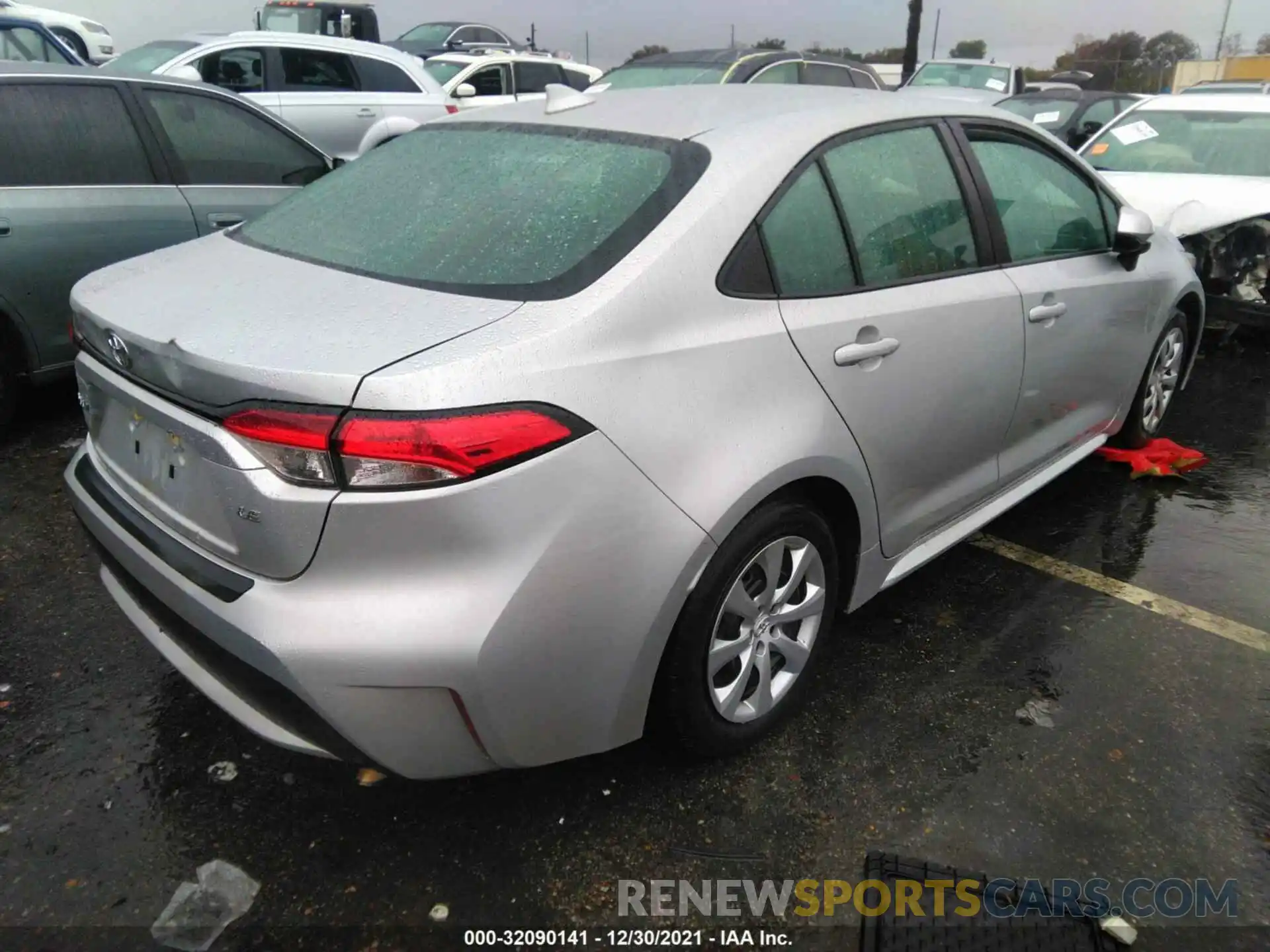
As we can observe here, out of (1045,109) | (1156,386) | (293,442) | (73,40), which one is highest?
(73,40)

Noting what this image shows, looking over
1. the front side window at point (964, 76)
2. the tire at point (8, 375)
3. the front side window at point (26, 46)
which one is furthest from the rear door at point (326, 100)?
the front side window at point (964, 76)

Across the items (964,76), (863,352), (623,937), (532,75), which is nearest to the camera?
(623,937)

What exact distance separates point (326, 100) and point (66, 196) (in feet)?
16.2

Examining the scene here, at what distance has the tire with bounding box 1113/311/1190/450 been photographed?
4.18 meters

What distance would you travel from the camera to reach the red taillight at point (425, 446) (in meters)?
1.67

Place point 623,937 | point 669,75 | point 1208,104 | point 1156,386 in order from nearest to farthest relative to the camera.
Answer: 1. point 623,937
2. point 1156,386
3. point 1208,104
4. point 669,75

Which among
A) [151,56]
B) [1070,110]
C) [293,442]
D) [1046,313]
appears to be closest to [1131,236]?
[1046,313]

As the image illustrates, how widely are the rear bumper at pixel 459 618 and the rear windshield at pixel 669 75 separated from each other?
8195mm

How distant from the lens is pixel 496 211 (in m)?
2.28

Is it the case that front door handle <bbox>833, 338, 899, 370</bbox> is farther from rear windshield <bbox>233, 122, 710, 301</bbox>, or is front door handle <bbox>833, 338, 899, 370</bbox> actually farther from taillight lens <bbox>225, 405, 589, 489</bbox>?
taillight lens <bbox>225, 405, 589, 489</bbox>

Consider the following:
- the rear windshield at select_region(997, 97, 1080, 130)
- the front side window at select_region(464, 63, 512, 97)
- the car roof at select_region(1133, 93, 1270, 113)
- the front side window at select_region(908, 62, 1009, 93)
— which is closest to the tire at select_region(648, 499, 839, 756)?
the car roof at select_region(1133, 93, 1270, 113)

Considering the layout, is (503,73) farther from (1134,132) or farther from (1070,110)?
(1134,132)

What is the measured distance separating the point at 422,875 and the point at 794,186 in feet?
6.12

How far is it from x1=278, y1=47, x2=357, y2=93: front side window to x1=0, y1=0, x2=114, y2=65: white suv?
298 inches
